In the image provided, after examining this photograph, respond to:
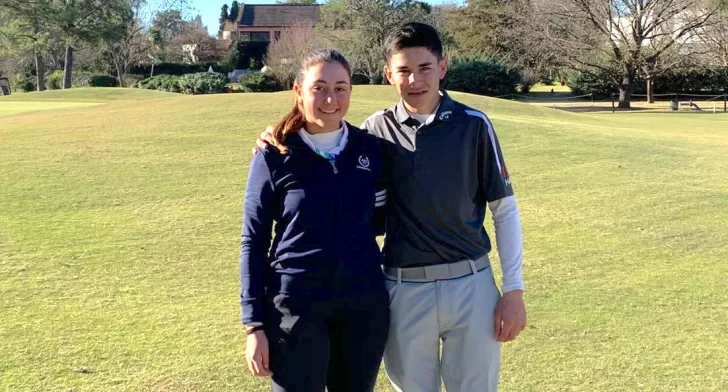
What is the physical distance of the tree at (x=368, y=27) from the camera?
46031 mm

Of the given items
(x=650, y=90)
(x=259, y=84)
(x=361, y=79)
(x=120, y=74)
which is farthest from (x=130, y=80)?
(x=650, y=90)

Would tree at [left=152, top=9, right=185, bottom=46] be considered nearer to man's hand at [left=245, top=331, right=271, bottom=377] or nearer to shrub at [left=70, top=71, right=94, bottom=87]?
shrub at [left=70, top=71, right=94, bottom=87]

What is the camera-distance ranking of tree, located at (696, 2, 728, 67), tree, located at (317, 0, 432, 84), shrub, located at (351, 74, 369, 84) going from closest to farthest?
1. tree, located at (696, 2, 728, 67)
2. tree, located at (317, 0, 432, 84)
3. shrub, located at (351, 74, 369, 84)

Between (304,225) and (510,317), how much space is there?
2.84ft

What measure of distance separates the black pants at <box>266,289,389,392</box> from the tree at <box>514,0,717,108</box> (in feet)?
129

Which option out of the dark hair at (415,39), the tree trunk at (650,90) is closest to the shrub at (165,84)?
the tree trunk at (650,90)

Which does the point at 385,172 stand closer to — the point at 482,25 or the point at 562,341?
the point at 562,341

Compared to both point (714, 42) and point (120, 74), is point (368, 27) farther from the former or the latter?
point (120, 74)

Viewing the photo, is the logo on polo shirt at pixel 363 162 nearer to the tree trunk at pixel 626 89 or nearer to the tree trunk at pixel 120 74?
the tree trunk at pixel 626 89

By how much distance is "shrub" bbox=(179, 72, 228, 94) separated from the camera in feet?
121

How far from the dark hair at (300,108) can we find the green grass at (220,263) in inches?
75.0

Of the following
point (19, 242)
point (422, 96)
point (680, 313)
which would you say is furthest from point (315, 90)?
point (19, 242)

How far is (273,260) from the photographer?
2.57 meters

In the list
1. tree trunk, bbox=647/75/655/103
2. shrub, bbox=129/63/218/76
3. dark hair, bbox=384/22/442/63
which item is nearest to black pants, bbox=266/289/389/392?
dark hair, bbox=384/22/442/63
